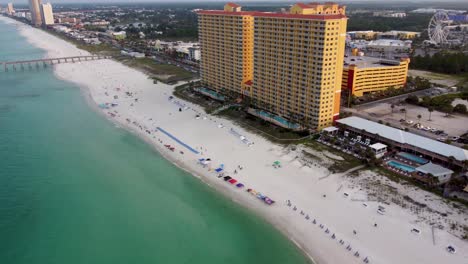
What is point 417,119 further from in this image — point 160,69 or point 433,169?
point 160,69

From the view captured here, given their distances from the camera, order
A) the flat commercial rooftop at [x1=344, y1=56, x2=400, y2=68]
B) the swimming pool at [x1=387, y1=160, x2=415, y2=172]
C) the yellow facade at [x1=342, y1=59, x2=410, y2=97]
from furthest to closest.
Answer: the flat commercial rooftop at [x1=344, y1=56, x2=400, y2=68] → the yellow facade at [x1=342, y1=59, x2=410, y2=97] → the swimming pool at [x1=387, y1=160, x2=415, y2=172]

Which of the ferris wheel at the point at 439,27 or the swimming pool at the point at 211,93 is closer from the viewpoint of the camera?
the swimming pool at the point at 211,93

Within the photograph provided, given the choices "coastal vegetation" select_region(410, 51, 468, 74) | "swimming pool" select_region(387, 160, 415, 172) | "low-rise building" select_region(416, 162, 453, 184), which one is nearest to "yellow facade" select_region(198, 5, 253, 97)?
"swimming pool" select_region(387, 160, 415, 172)

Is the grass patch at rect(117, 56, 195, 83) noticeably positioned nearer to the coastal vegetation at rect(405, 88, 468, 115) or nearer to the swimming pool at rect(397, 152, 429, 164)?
the coastal vegetation at rect(405, 88, 468, 115)

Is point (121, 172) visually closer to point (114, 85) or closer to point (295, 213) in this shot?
point (295, 213)

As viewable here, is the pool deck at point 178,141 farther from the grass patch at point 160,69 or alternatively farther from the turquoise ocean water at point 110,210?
the grass patch at point 160,69

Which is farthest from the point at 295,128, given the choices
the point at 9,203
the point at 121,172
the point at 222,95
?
the point at 9,203

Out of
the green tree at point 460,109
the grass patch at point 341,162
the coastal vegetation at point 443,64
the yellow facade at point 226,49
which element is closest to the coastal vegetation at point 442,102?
the green tree at point 460,109
